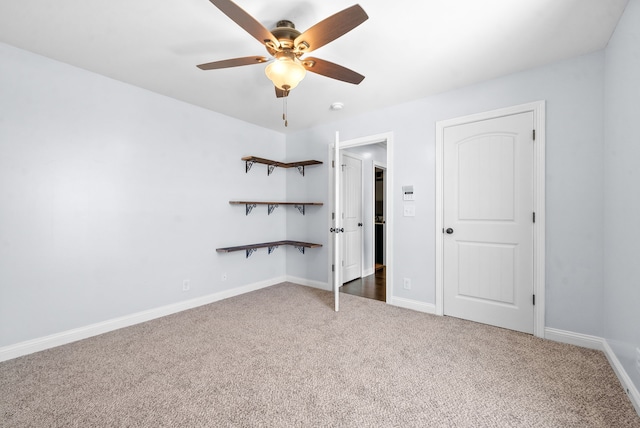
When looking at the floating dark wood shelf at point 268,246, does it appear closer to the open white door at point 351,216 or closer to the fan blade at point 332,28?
the open white door at point 351,216

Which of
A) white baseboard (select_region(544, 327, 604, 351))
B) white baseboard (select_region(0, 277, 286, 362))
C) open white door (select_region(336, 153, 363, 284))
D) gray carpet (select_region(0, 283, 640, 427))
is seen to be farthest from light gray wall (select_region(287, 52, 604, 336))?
white baseboard (select_region(0, 277, 286, 362))

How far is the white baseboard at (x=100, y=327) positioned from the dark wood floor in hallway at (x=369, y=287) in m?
1.67

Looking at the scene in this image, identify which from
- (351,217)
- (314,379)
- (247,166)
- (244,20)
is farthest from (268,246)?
(244,20)

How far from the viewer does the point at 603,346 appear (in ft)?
7.32

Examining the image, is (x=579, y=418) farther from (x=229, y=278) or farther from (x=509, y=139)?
(x=229, y=278)

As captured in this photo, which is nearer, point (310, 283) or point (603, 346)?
point (603, 346)

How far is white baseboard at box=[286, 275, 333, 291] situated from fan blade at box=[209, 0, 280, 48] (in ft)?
10.5

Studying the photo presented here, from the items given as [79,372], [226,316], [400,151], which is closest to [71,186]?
[79,372]

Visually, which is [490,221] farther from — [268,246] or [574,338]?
[268,246]

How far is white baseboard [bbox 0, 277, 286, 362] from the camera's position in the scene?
7.36 feet

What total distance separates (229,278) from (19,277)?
1997mm

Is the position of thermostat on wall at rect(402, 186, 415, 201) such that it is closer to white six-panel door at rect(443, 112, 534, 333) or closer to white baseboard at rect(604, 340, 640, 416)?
white six-panel door at rect(443, 112, 534, 333)

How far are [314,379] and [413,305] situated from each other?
5.82 feet

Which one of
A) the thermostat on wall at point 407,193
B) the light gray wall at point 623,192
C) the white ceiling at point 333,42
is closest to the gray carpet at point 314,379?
the light gray wall at point 623,192
